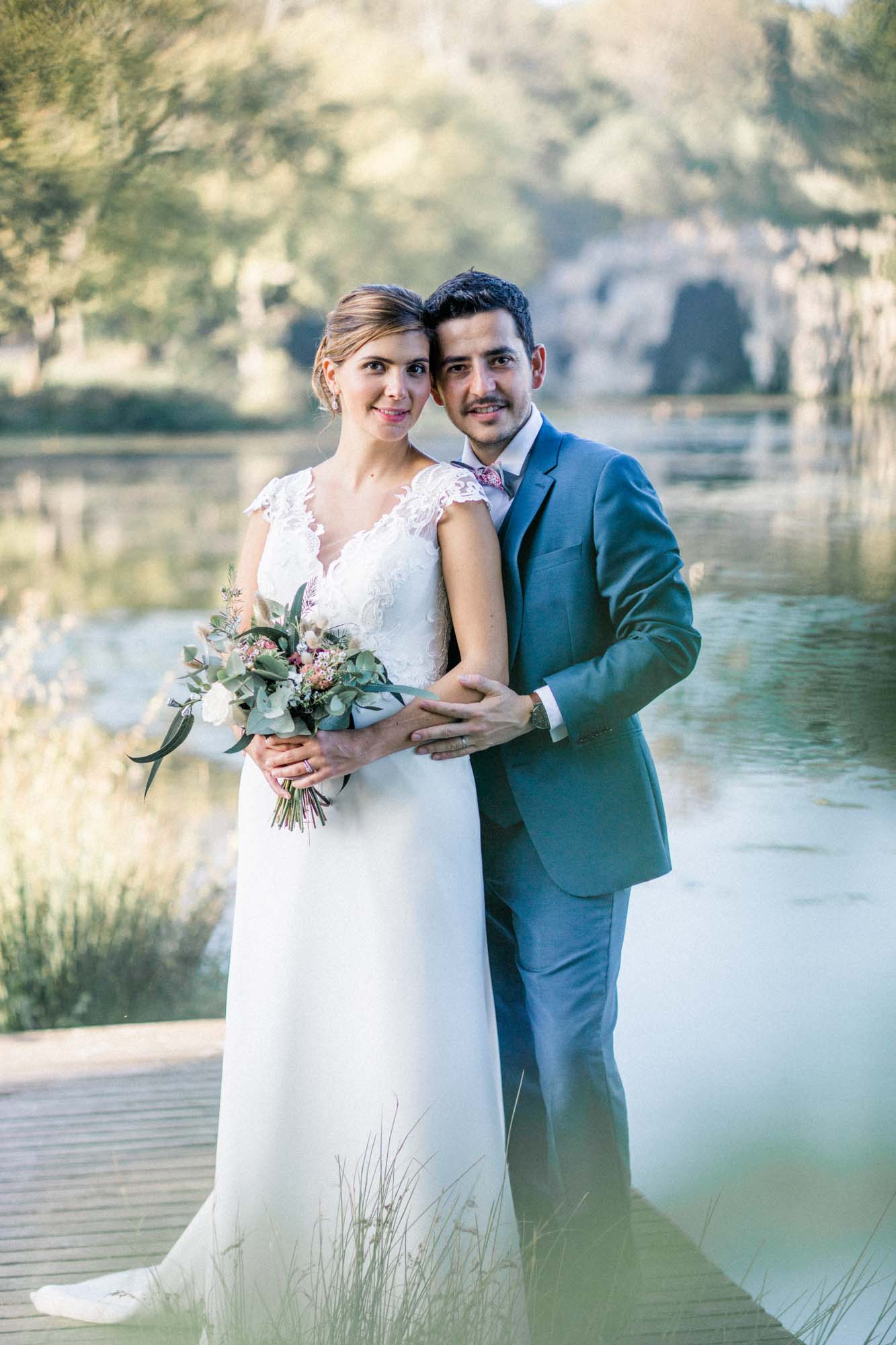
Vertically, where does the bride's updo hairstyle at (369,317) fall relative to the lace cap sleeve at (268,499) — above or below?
above

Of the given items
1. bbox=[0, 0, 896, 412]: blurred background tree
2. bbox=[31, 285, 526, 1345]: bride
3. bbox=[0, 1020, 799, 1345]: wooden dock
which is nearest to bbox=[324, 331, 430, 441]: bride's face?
bbox=[31, 285, 526, 1345]: bride

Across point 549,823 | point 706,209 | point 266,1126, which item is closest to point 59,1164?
point 266,1126

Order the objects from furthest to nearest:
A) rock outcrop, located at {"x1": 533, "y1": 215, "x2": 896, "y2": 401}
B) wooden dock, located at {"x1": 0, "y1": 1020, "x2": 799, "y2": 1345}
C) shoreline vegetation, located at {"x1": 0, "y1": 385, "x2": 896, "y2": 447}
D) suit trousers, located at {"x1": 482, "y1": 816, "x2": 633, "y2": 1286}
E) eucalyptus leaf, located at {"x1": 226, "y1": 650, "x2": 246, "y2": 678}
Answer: shoreline vegetation, located at {"x1": 0, "y1": 385, "x2": 896, "y2": 447} < rock outcrop, located at {"x1": 533, "y1": 215, "x2": 896, "y2": 401} < wooden dock, located at {"x1": 0, "y1": 1020, "x2": 799, "y2": 1345} < suit trousers, located at {"x1": 482, "y1": 816, "x2": 633, "y2": 1286} < eucalyptus leaf, located at {"x1": 226, "y1": 650, "x2": 246, "y2": 678}

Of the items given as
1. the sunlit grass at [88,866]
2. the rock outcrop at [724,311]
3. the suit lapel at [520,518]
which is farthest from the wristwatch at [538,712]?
the sunlit grass at [88,866]

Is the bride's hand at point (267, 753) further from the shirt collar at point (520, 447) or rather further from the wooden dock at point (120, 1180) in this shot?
the wooden dock at point (120, 1180)

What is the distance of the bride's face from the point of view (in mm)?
1943

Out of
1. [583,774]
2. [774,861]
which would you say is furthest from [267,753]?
[774,861]

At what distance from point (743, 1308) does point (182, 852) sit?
2.20 metres

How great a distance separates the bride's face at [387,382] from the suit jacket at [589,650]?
23cm

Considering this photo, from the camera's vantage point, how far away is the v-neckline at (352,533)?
77.5 inches

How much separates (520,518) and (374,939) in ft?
2.28

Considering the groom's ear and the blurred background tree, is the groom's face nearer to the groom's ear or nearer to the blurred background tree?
the groom's ear

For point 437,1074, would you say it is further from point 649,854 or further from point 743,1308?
point 743,1308

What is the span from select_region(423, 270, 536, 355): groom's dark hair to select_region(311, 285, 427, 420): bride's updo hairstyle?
1.2 inches
